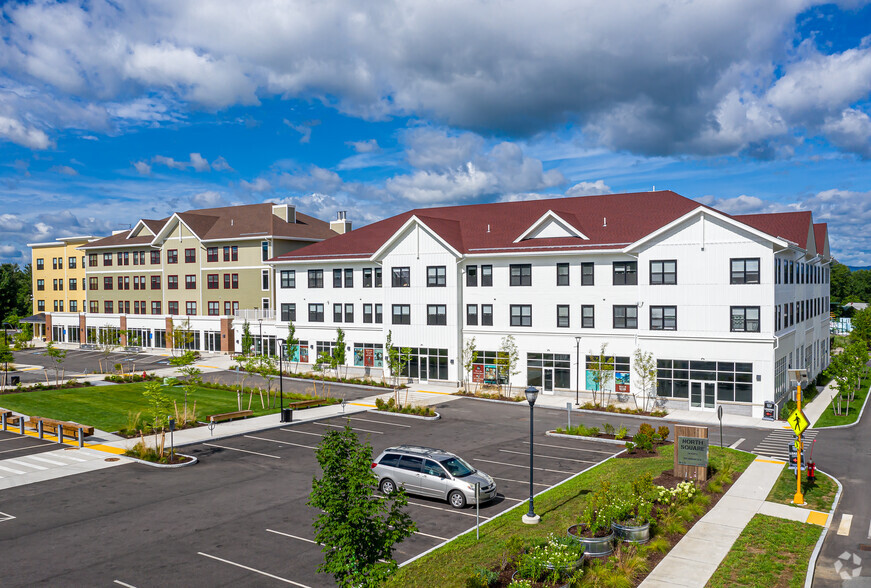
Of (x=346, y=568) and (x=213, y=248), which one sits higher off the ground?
(x=213, y=248)

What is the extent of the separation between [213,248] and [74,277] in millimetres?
30199

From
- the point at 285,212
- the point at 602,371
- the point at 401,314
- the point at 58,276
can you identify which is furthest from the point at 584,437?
the point at 58,276

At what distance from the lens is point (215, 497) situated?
23.0 metres

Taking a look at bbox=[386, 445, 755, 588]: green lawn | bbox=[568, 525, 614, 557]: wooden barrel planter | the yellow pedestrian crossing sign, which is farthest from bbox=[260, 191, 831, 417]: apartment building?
bbox=[568, 525, 614, 557]: wooden barrel planter

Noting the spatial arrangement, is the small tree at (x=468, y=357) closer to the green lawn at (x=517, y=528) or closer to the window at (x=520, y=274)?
the window at (x=520, y=274)

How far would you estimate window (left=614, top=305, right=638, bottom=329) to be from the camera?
43219 millimetres

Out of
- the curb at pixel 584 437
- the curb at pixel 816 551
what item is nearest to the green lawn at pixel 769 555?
the curb at pixel 816 551

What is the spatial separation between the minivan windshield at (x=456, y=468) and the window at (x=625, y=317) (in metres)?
24.1

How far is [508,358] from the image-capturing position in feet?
154

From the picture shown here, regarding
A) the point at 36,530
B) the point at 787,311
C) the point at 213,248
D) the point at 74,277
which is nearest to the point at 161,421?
the point at 36,530

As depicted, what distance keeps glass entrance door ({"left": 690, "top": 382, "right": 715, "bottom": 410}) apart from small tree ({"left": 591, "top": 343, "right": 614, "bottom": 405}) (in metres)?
5.30

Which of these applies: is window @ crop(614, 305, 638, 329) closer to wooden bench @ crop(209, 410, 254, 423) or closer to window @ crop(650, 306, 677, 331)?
window @ crop(650, 306, 677, 331)

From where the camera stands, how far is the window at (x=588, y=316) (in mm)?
44781

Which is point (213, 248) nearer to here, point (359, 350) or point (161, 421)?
point (359, 350)
